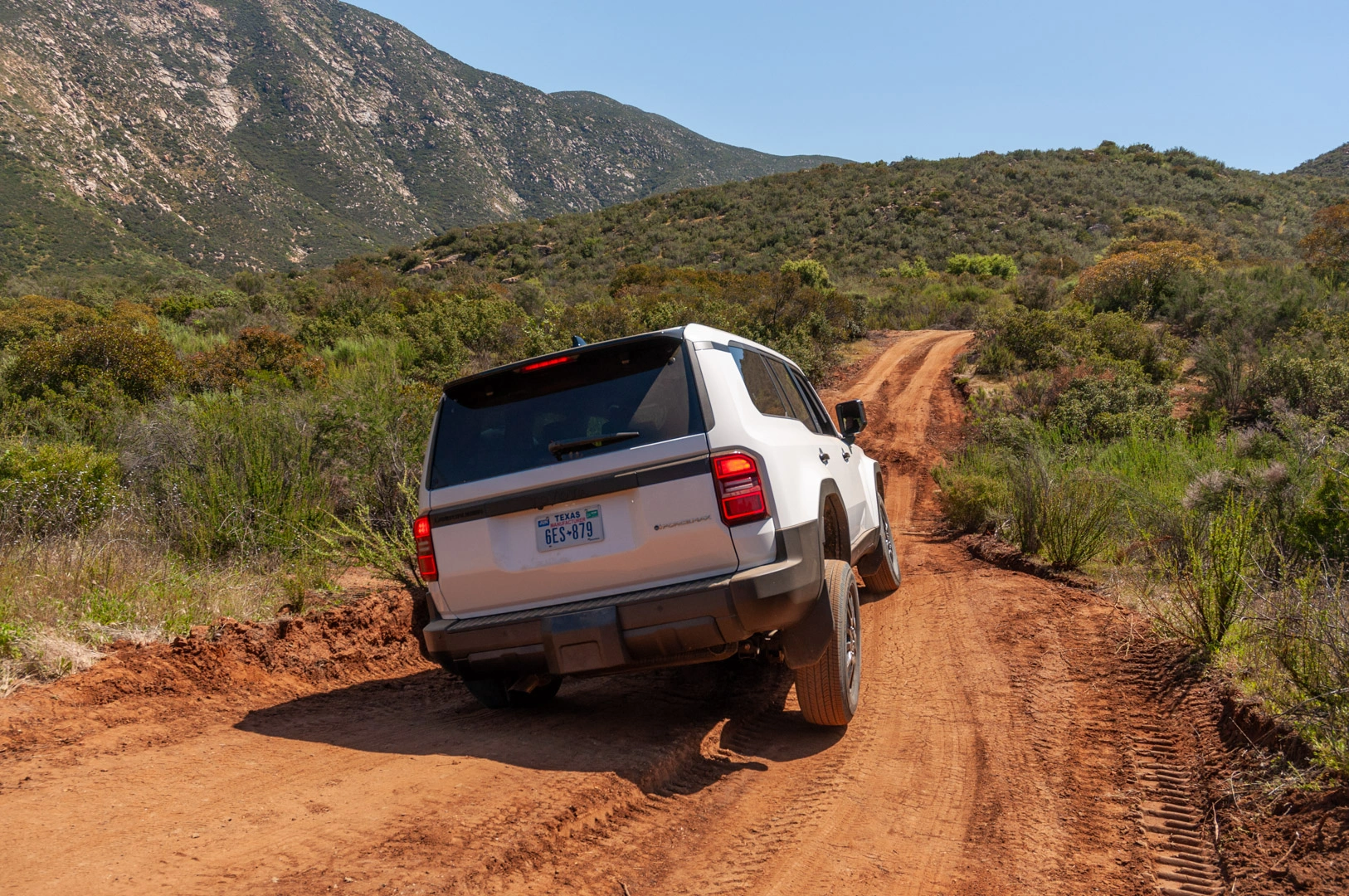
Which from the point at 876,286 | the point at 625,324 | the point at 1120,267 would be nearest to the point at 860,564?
the point at 625,324

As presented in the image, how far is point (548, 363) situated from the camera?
4234 mm

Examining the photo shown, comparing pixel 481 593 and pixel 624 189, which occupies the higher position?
pixel 624 189

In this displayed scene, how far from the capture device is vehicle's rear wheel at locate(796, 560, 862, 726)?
13.9 ft

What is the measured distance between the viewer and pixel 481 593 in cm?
417

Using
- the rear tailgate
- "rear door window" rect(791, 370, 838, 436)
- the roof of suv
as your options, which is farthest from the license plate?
"rear door window" rect(791, 370, 838, 436)

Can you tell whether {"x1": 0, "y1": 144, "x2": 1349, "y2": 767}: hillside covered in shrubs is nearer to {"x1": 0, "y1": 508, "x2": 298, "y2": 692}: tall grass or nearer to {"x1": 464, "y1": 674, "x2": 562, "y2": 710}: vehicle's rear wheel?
{"x1": 0, "y1": 508, "x2": 298, "y2": 692}: tall grass

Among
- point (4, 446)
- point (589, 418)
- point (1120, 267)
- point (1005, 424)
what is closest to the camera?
point (589, 418)

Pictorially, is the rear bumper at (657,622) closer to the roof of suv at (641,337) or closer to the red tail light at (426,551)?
the red tail light at (426,551)

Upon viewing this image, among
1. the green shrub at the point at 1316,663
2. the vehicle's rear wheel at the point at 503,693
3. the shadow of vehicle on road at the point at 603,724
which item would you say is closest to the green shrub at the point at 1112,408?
the green shrub at the point at 1316,663

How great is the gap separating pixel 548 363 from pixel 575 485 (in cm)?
69

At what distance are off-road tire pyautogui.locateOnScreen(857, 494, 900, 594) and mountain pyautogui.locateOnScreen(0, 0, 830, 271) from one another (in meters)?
48.2

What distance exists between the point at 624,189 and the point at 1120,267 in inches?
3669

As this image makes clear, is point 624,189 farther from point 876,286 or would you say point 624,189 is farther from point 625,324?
point 625,324

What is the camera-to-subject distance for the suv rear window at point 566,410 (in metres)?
4.00
